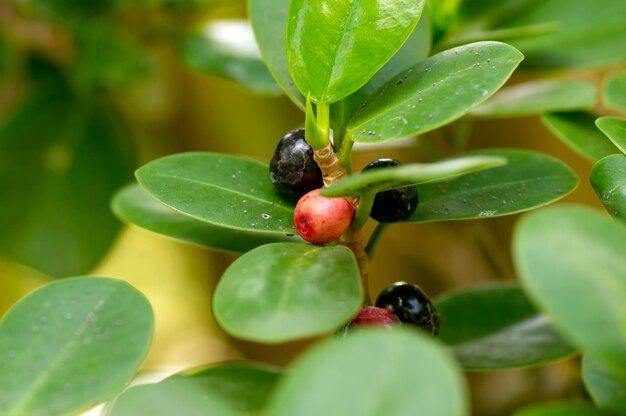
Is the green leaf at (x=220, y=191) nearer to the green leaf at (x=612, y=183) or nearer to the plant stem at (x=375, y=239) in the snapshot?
the plant stem at (x=375, y=239)

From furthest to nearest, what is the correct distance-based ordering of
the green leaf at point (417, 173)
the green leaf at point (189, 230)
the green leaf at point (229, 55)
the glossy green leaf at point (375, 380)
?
the green leaf at point (229, 55) < the green leaf at point (189, 230) < the green leaf at point (417, 173) < the glossy green leaf at point (375, 380)

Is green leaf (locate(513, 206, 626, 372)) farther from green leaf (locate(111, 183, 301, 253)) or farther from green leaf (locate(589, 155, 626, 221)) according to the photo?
green leaf (locate(111, 183, 301, 253))

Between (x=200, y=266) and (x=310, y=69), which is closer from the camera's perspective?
(x=310, y=69)

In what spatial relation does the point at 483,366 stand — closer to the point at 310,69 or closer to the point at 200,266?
the point at 310,69

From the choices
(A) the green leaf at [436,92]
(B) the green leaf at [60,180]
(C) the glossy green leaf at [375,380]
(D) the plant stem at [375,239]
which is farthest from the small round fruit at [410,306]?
(B) the green leaf at [60,180]

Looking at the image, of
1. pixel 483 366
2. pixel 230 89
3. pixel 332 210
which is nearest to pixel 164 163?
pixel 332 210

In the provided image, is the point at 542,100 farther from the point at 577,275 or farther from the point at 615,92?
the point at 577,275
